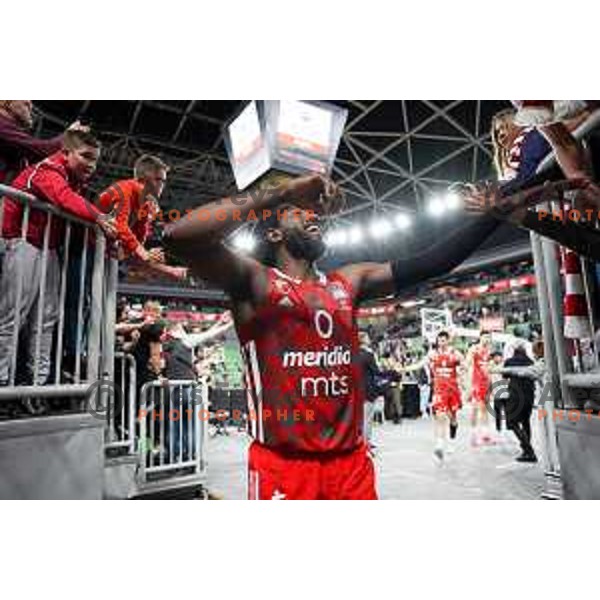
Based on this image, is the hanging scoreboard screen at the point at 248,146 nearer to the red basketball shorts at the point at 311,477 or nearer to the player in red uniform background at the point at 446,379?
the player in red uniform background at the point at 446,379

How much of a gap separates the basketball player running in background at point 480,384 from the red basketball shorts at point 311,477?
368 centimetres

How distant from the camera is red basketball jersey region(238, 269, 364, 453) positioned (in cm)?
134

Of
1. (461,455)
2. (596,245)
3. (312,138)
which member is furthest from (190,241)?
(312,138)

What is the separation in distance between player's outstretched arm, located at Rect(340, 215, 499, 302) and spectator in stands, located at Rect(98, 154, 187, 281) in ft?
2.79

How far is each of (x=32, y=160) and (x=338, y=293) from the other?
145 centimetres

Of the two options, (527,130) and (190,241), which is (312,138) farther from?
(190,241)

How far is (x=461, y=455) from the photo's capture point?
3.97 meters

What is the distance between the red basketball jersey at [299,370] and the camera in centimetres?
134

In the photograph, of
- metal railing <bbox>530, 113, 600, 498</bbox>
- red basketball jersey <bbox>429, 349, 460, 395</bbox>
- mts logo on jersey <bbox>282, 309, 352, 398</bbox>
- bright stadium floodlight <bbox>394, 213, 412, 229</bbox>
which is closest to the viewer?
mts logo on jersey <bbox>282, 309, 352, 398</bbox>

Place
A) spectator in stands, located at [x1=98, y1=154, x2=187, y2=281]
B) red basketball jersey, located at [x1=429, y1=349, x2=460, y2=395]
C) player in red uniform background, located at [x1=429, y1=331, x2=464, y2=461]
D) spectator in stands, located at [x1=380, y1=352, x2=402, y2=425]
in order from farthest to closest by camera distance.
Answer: spectator in stands, located at [x1=380, y1=352, x2=402, y2=425] < red basketball jersey, located at [x1=429, y1=349, x2=460, y2=395] < player in red uniform background, located at [x1=429, y1=331, x2=464, y2=461] < spectator in stands, located at [x1=98, y1=154, x2=187, y2=281]

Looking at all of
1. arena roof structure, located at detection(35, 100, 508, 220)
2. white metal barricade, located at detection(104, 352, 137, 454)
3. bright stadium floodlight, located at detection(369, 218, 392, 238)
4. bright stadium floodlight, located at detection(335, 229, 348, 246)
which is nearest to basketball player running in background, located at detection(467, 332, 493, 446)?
arena roof structure, located at detection(35, 100, 508, 220)

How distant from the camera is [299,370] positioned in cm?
138

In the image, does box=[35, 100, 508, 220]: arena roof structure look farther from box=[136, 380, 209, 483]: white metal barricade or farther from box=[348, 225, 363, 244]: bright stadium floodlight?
box=[136, 380, 209, 483]: white metal barricade
